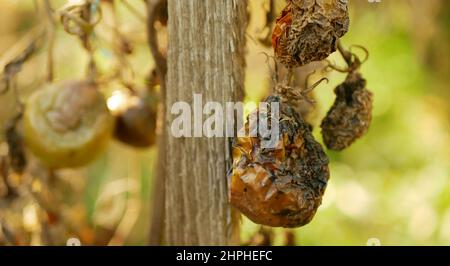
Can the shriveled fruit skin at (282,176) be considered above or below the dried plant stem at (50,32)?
below

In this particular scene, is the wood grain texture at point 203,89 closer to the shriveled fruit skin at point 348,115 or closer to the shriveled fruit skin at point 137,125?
the shriveled fruit skin at point 348,115

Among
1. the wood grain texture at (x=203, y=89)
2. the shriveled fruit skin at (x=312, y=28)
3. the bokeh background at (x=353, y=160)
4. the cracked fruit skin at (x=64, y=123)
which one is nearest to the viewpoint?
the shriveled fruit skin at (x=312, y=28)

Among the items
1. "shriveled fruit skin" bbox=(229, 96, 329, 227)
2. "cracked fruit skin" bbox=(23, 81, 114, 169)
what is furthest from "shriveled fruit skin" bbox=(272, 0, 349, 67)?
"cracked fruit skin" bbox=(23, 81, 114, 169)

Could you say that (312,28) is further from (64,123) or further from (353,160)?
(353,160)

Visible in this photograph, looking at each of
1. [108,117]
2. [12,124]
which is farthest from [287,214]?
[12,124]

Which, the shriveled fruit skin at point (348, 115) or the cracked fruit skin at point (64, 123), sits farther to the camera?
the cracked fruit skin at point (64, 123)

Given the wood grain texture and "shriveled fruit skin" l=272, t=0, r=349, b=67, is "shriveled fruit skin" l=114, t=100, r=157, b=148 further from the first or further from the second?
"shriveled fruit skin" l=272, t=0, r=349, b=67

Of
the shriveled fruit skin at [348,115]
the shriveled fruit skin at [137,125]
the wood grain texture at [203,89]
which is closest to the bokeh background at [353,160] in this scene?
the shriveled fruit skin at [137,125]
